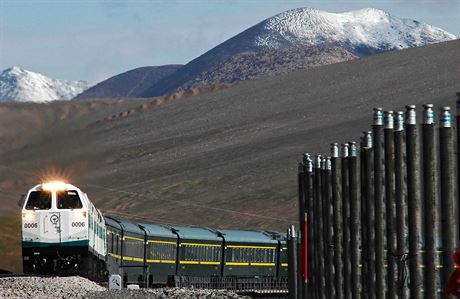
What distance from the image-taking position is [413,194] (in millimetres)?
33188

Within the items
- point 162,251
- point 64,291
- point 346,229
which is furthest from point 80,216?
point 162,251

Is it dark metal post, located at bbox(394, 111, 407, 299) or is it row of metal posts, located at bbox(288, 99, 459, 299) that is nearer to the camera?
row of metal posts, located at bbox(288, 99, 459, 299)

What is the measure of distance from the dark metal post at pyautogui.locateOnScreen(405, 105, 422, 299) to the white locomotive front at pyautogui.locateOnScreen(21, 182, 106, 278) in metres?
29.1

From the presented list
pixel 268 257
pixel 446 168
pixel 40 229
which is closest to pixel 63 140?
pixel 268 257

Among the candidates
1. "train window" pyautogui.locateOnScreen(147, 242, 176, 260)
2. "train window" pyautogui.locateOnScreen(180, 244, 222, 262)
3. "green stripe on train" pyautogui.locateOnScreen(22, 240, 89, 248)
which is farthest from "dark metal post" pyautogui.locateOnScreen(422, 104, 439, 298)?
"train window" pyautogui.locateOnScreen(180, 244, 222, 262)

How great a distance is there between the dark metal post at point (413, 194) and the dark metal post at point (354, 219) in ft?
22.2

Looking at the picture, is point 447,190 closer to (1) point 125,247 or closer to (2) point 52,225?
(2) point 52,225

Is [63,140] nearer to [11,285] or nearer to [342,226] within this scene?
[11,285]

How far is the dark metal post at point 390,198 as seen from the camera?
35.4 meters

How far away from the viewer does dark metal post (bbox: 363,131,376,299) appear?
38.1m

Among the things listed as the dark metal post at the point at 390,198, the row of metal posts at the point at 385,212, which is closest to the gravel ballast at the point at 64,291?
the row of metal posts at the point at 385,212

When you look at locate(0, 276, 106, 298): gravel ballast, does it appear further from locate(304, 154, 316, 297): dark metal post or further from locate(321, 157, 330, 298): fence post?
locate(321, 157, 330, 298): fence post

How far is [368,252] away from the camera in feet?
126

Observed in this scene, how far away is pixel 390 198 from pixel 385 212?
1.19 meters
